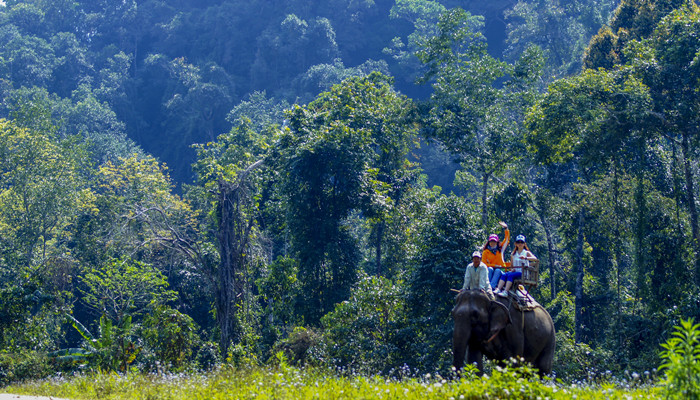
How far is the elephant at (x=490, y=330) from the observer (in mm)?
11008

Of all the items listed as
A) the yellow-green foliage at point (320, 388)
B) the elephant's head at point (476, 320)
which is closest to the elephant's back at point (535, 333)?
the elephant's head at point (476, 320)

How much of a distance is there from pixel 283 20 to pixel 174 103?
53.7 ft

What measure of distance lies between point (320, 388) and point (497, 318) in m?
3.74

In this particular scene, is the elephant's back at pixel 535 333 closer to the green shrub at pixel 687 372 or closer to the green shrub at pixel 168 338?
the green shrub at pixel 687 372

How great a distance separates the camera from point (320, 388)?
890 centimetres

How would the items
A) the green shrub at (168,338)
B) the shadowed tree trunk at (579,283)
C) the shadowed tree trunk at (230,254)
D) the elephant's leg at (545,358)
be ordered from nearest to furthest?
1. the elephant's leg at (545,358)
2. the shadowed tree trunk at (230,254)
3. the green shrub at (168,338)
4. the shadowed tree trunk at (579,283)

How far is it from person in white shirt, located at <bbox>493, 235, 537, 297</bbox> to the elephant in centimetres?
22

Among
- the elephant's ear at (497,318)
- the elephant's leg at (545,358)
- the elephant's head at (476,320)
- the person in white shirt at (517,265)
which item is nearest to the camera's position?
the elephant's head at (476,320)

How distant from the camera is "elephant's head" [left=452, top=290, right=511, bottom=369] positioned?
36.0 ft

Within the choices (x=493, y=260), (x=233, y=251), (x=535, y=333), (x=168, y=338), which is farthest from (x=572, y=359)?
(x=168, y=338)

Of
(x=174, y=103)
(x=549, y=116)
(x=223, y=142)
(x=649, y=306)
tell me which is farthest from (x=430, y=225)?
(x=174, y=103)

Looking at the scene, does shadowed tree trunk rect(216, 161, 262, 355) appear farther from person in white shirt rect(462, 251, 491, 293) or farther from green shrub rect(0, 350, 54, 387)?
person in white shirt rect(462, 251, 491, 293)

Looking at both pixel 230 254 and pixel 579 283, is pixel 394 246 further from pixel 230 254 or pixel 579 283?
pixel 230 254

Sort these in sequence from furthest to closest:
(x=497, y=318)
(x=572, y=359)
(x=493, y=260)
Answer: (x=572, y=359), (x=493, y=260), (x=497, y=318)
